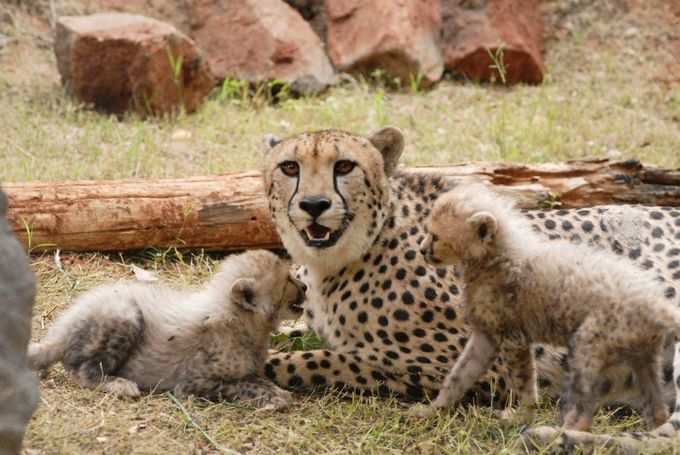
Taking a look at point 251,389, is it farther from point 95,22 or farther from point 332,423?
point 95,22

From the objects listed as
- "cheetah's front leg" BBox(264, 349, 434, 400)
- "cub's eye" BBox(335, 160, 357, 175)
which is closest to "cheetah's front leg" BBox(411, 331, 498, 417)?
"cheetah's front leg" BBox(264, 349, 434, 400)

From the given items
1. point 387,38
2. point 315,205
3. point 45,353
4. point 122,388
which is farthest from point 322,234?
point 387,38

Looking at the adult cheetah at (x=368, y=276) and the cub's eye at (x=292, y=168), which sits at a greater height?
the cub's eye at (x=292, y=168)

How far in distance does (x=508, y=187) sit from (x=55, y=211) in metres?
2.36

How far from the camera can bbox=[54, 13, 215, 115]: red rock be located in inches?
302

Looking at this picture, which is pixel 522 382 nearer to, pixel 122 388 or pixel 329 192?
pixel 329 192

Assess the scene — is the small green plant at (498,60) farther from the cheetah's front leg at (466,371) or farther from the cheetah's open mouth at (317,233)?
the cheetah's front leg at (466,371)

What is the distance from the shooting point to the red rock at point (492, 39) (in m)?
8.77

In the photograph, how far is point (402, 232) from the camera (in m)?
4.65

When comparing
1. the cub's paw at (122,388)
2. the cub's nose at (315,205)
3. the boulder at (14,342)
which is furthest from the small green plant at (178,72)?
the boulder at (14,342)

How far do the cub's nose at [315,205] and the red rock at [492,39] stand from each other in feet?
15.5

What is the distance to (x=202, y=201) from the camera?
5.64 metres

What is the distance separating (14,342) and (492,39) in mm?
6619

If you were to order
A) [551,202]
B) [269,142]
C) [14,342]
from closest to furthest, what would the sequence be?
[14,342] → [269,142] → [551,202]
